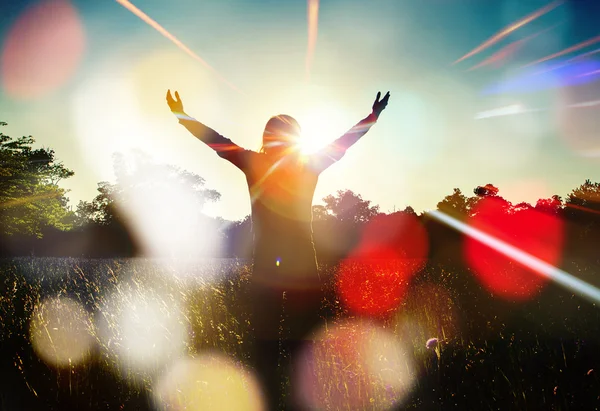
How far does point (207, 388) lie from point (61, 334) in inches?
73.5

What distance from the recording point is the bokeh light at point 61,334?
2.56 m

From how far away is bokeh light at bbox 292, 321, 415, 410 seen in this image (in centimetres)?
201

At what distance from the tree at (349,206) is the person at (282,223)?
70816 millimetres

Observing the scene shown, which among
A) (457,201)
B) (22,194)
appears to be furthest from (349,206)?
(22,194)

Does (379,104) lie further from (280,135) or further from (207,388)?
(207,388)

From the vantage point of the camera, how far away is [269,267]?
2.69 m

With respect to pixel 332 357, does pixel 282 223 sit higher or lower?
higher

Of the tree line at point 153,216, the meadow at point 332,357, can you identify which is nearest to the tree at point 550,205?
the tree line at point 153,216

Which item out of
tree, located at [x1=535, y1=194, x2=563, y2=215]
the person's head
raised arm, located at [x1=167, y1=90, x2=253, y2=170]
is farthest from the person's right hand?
tree, located at [x1=535, y1=194, x2=563, y2=215]

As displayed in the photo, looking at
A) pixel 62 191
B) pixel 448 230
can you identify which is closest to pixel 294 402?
pixel 448 230

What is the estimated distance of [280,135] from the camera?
2803mm

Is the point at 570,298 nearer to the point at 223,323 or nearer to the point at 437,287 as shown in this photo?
the point at 437,287

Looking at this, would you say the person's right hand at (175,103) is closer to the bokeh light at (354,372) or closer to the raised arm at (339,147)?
the raised arm at (339,147)

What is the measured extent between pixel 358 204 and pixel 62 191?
196 ft
